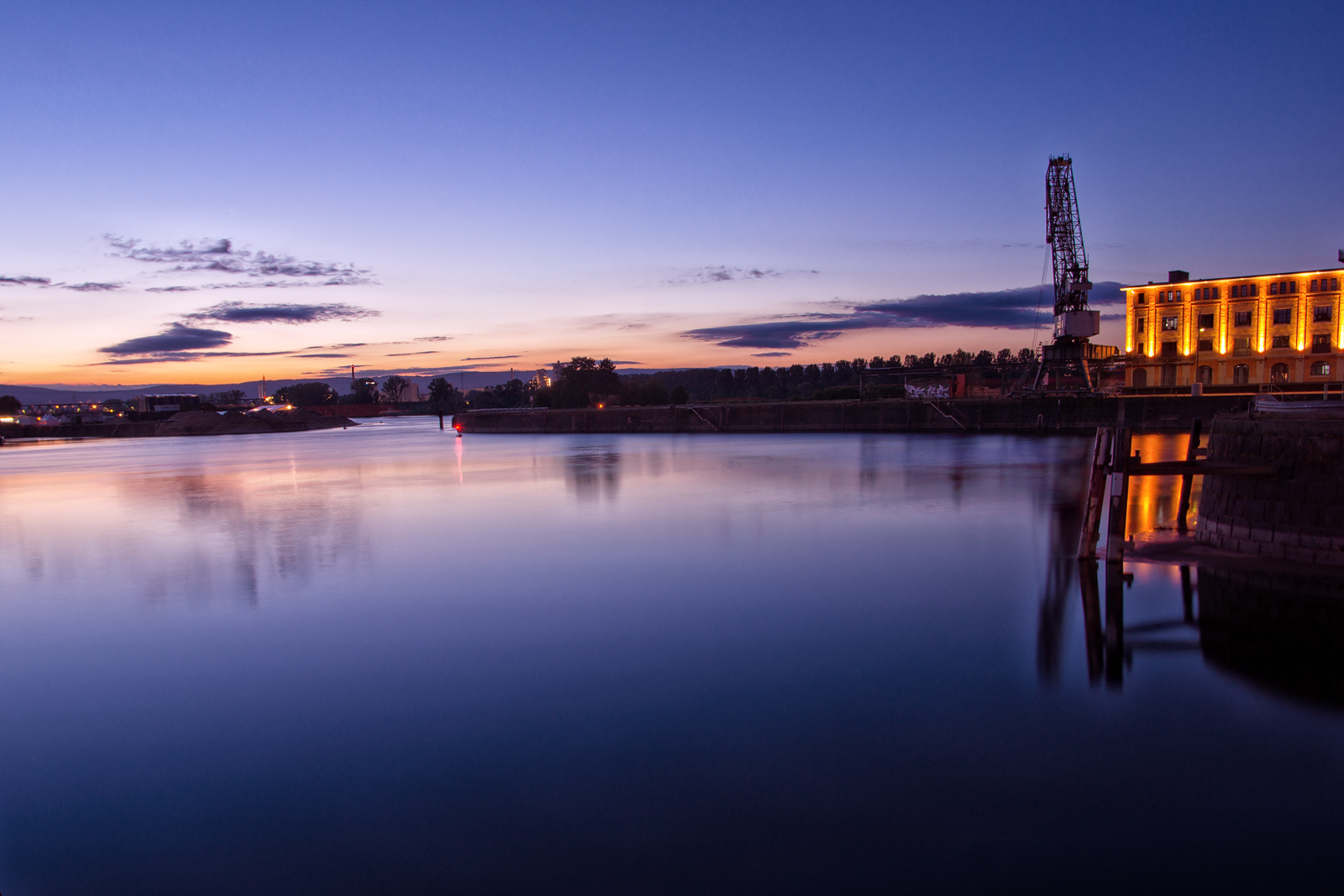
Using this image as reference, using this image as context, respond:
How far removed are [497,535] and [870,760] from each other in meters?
11.3

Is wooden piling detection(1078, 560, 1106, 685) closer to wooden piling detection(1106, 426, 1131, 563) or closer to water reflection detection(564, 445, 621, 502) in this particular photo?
wooden piling detection(1106, 426, 1131, 563)

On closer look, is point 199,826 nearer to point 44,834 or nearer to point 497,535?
point 44,834

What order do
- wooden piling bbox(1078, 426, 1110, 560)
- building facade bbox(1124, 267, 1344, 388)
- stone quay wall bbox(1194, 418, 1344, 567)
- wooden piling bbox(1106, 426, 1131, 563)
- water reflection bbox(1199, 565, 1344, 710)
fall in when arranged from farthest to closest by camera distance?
building facade bbox(1124, 267, 1344, 388)
wooden piling bbox(1078, 426, 1110, 560)
wooden piling bbox(1106, 426, 1131, 563)
stone quay wall bbox(1194, 418, 1344, 567)
water reflection bbox(1199, 565, 1344, 710)

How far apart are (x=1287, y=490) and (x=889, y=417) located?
50149 millimetres

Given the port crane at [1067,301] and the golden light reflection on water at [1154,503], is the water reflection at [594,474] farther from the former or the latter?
the port crane at [1067,301]

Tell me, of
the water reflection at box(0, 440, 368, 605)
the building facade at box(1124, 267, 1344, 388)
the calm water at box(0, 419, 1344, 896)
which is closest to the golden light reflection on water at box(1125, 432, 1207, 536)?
the calm water at box(0, 419, 1344, 896)

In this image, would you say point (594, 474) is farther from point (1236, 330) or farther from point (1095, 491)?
point (1236, 330)

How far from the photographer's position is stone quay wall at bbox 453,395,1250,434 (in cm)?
4859

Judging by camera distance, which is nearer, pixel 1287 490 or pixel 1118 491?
pixel 1287 490

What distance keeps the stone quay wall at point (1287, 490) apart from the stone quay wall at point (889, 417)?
106 ft

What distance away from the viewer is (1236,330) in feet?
203

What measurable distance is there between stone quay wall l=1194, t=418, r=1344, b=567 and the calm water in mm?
934

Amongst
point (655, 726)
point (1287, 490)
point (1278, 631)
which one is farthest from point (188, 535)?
point (1287, 490)

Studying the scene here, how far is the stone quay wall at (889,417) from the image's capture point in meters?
48.6
